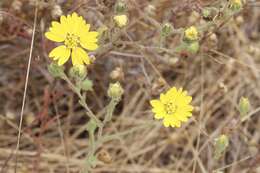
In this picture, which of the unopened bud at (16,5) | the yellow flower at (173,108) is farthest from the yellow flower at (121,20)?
the unopened bud at (16,5)

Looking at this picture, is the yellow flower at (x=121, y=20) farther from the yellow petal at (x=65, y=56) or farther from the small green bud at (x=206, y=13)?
the small green bud at (x=206, y=13)

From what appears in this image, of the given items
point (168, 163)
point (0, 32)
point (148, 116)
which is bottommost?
point (168, 163)

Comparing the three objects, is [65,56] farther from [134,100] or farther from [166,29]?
[134,100]

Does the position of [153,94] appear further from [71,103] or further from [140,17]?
[71,103]

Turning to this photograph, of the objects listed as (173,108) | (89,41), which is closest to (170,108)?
(173,108)

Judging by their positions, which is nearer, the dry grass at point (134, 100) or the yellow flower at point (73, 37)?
the yellow flower at point (73, 37)

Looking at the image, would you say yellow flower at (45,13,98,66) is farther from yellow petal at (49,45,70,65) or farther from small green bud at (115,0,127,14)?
small green bud at (115,0,127,14)

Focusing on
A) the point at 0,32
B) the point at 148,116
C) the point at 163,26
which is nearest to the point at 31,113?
the point at 0,32
